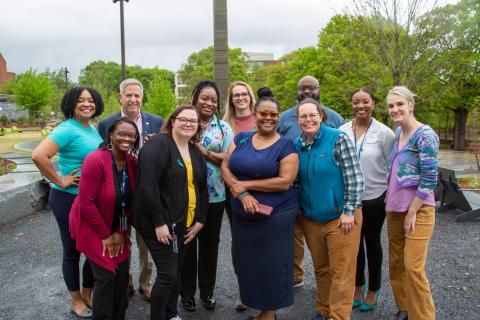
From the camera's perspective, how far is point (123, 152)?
3.23 metres

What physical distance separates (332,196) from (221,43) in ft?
20.0

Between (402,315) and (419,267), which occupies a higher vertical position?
(419,267)

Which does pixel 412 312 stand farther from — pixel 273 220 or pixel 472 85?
pixel 472 85

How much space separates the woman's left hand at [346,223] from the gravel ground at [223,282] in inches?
41.7

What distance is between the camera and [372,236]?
3.76 meters

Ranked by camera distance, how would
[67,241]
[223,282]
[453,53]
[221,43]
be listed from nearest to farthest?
1. [67,241]
2. [223,282]
3. [221,43]
4. [453,53]

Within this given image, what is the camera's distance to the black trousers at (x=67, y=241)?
141 inches

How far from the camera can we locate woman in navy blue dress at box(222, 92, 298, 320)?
322 cm

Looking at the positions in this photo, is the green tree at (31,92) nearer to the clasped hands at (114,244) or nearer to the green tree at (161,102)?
the green tree at (161,102)

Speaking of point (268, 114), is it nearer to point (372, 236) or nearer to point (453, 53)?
point (372, 236)

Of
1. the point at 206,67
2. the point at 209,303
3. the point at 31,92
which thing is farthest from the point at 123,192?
the point at 206,67

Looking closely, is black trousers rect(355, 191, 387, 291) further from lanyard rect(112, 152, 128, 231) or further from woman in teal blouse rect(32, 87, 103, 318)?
woman in teal blouse rect(32, 87, 103, 318)

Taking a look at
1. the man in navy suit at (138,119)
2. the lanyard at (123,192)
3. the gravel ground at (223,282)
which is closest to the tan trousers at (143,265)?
the man in navy suit at (138,119)

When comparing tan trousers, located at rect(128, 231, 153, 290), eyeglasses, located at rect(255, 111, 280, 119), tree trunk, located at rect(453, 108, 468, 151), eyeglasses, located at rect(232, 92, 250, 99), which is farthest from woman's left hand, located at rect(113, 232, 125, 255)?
tree trunk, located at rect(453, 108, 468, 151)
